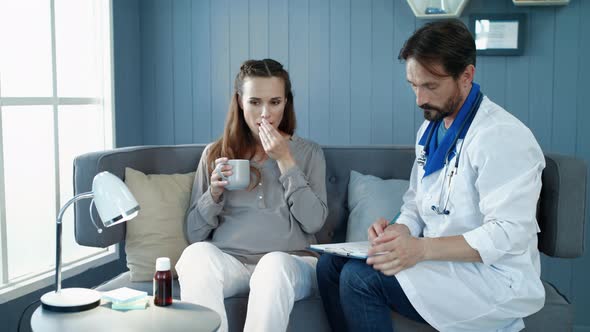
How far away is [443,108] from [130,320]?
1032mm

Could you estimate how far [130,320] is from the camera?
1.57 metres

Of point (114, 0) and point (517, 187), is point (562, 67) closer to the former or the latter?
point (517, 187)

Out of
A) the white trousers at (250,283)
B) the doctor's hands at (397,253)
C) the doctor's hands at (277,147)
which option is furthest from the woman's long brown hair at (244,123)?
the doctor's hands at (397,253)

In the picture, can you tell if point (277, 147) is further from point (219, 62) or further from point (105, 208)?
point (219, 62)

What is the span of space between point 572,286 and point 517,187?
1498 mm

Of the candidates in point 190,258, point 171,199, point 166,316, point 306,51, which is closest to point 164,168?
point 171,199

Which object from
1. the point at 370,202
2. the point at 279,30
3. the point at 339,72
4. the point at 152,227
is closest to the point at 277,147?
the point at 370,202

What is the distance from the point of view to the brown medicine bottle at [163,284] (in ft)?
5.50

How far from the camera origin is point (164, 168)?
2686 millimetres

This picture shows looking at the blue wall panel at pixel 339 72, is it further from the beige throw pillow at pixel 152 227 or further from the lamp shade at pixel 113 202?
the lamp shade at pixel 113 202

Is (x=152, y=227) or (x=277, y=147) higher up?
(x=277, y=147)

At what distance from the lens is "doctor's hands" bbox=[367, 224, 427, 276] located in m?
1.82

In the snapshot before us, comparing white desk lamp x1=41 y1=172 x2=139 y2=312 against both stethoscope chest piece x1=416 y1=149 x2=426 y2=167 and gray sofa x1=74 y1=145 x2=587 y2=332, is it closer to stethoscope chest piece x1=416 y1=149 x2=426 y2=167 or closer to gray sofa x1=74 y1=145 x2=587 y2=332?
gray sofa x1=74 y1=145 x2=587 y2=332

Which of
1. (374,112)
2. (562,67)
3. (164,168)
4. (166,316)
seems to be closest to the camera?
(166,316)
